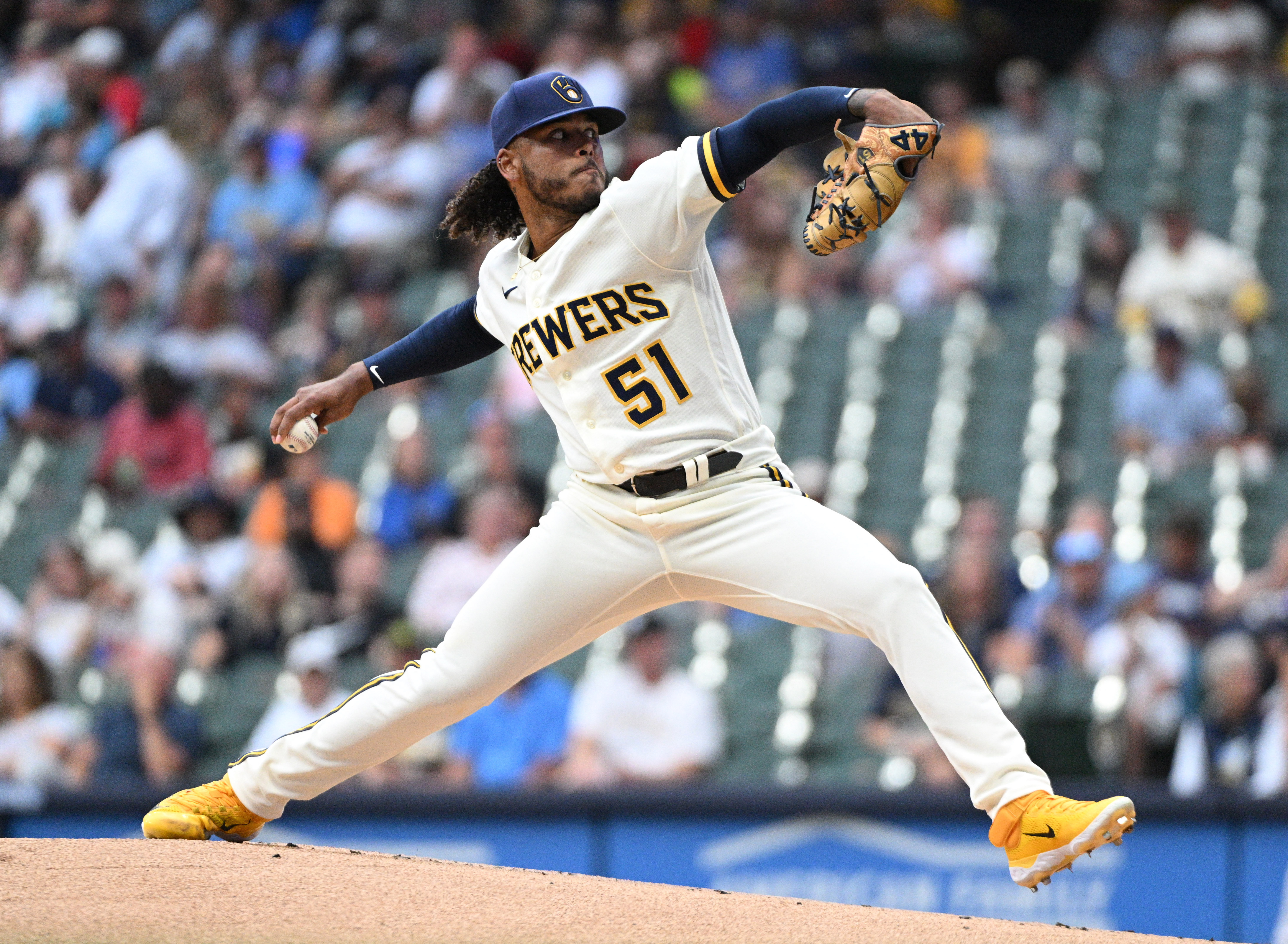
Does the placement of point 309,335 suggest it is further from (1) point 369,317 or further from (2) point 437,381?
(2) point 437,381

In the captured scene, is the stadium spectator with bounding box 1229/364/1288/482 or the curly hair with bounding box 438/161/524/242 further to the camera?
the stadium spectator with bounding box 1229/364/1288/482

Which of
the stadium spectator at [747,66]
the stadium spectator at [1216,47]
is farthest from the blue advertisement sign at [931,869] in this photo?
the stadium spectator at [1216,47]

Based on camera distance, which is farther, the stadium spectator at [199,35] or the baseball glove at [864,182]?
the stadium spectator at [199,35]

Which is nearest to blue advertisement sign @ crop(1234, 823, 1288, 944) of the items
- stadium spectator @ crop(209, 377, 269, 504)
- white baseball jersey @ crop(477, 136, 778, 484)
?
white baseball jersey @ crop(477, 136, 778, 484)

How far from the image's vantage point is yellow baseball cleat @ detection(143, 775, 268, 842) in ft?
12.9

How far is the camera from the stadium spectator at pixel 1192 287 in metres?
8.36

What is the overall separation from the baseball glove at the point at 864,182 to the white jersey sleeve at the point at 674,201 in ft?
0.66

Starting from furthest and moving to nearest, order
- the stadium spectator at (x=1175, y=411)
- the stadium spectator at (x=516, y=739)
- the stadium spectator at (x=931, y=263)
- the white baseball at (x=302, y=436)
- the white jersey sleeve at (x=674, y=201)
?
1. the stadium spectator at (x=931, y=263)
2. the stadium spectator at (x=1175, y=411)
3. the stadium spectator at (x=516, y=739)
4. the white baseball at (x=302, y=436)
5. the white jersey sleeve at (x=674, y=201)

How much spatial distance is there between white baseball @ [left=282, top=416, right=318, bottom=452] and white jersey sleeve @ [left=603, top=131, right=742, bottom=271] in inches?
39.3

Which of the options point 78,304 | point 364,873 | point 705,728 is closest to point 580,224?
point 364,873

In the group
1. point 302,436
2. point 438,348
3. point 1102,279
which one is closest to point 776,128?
point 438,348

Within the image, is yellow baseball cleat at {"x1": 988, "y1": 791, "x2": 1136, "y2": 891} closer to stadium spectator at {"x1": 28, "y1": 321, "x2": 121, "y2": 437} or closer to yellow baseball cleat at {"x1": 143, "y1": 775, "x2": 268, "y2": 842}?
yellow baseball cleat at {"x1": 143, "y1": 775, "x2": 268, "y2": 842}

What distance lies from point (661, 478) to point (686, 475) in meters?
0.06

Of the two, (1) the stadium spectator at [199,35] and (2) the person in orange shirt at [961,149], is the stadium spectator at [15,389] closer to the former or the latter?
(1) the stadium spectator at [199,35]
